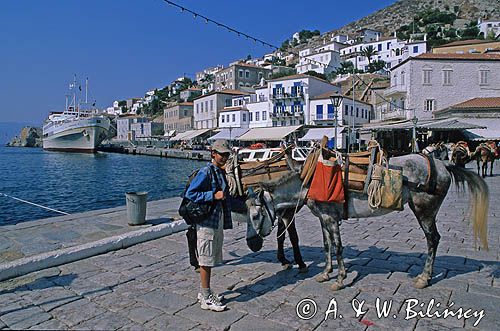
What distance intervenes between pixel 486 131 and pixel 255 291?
33692 millimetres

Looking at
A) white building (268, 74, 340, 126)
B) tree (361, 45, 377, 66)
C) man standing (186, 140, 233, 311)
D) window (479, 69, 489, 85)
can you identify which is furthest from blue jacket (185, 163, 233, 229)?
tree (361, 45, 377, 66)

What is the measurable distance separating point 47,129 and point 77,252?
3297 inches

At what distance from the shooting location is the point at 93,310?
150 inches

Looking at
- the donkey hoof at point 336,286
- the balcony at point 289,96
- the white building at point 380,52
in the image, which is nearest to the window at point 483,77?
the balcony at point 289,96

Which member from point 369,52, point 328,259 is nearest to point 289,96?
point 369,52

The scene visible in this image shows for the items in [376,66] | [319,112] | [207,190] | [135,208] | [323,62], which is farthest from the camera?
[323,62]

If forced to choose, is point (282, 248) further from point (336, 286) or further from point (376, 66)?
point (376, 66)

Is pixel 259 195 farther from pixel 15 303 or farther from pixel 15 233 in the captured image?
pixel 15 233

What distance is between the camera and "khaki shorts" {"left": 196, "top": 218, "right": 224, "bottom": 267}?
3.81 m

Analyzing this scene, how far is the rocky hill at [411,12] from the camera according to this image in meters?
116

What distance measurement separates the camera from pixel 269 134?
4731 cm

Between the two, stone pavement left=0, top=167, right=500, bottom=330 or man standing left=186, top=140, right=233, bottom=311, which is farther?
man standing left=186, top=140, right=233, bottom=311

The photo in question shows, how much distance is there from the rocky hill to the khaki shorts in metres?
127

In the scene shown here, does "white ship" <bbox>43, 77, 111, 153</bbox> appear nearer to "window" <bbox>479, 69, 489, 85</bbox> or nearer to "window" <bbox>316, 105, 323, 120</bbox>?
"window" <bbox>316, 105, 323, 120</bbox>
